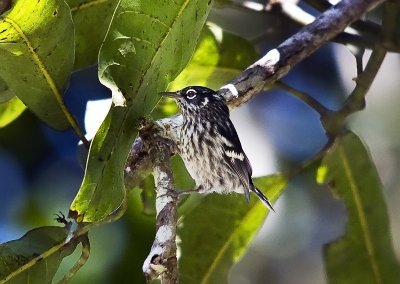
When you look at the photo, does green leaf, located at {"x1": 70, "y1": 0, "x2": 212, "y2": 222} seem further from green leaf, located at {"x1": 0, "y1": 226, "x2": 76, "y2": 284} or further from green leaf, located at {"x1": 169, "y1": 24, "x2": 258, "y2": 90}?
green leaf, located at {"x1": 169, "y1": 24, "x2": 258, "y2": 90}

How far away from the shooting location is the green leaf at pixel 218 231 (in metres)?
1.73

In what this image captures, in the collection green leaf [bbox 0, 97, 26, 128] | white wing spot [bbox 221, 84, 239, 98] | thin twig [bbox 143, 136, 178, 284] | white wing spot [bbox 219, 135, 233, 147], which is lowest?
white wing spot [bbox 219, 135, 233, 147]

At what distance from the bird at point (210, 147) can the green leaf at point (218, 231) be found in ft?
0.46

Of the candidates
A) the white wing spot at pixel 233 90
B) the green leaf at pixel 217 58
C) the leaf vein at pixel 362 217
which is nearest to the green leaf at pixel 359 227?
the leaf vein at pixel 362 217

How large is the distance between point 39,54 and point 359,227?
906mm

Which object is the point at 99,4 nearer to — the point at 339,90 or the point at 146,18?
the point at 146,18

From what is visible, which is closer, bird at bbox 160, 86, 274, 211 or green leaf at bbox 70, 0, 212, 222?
green leaf at bbox 70, 0, 212, 222

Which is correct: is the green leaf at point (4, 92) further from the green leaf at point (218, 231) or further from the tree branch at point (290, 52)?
the green leaf at point (218, 231)

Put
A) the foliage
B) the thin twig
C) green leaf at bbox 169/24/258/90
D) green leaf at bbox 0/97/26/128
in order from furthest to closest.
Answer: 1. green leaf at bbox 169/24/258/90
2. green leaf at bbox 0/97/26/128
3. the foliage
4. the thin twig

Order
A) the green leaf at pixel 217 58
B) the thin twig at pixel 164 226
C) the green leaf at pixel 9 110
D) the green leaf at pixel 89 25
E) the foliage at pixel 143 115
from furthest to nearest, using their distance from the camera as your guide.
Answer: the green leaf at pixel 217 58 → the green leaf at pixel 9 110 → the green leaf at pixel 89 25 → the foliage at pixel 143 115 → the thin twig at pixel 164 226

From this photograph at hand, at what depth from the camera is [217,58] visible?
1832 mm

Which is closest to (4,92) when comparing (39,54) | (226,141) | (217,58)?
(39,54)

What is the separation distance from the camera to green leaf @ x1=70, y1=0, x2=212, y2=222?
3.82 feet

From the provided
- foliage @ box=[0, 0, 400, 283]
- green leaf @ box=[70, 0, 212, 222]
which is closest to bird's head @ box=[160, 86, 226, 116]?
foliage @ box=[0, 0, 400, 283]
